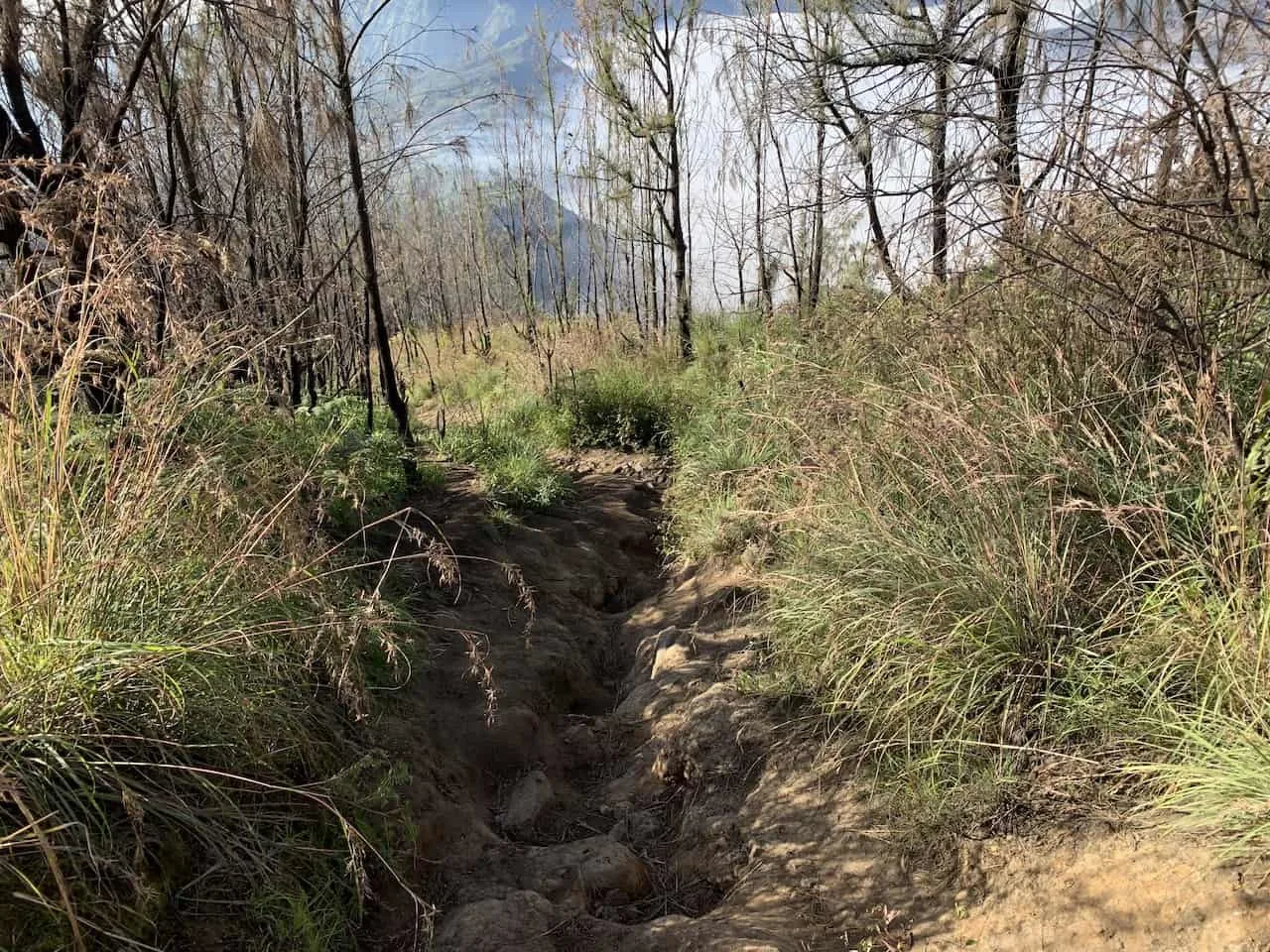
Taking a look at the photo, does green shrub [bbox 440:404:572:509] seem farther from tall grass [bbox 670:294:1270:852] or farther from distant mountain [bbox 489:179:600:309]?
distant mountain [bbox 489:179:600:309]

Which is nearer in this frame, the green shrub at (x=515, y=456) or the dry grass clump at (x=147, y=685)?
the dry grass clump at (x=147, y=685)

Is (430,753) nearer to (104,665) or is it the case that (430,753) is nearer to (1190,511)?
(104,665)

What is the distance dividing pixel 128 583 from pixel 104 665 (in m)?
0.35

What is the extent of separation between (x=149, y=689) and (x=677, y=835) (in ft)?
6.43

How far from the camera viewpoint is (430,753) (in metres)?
3.05

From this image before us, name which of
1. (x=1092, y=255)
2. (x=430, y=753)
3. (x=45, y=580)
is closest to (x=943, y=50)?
(x=1092, y=255)

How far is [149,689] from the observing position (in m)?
1.93

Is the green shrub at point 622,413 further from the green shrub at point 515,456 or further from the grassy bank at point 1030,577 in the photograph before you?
the grassy bank at point 1030,577

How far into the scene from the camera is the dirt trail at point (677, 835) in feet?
6.53

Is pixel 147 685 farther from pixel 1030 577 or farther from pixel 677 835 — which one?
pixel 1030 577

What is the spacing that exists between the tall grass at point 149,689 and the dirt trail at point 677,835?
46 centimetres

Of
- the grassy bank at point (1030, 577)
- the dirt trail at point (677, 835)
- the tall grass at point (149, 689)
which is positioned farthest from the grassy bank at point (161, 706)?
the grassy bank at point (1030, 577)

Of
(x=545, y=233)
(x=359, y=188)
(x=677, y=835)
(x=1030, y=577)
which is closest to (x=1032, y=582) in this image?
(x=1030, y=577)

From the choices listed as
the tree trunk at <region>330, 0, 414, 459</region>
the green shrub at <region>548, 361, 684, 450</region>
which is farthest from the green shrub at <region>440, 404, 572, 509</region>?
the tree trunk at <region>330, 0, 414, 459</region>
